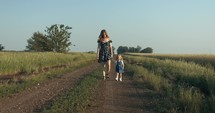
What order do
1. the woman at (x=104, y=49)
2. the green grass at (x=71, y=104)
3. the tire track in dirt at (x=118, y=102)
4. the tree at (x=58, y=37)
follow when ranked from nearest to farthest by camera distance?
the green grass at (x=71, y=104) < the tire track in dirt at (x=118, y=102) < the woman at (x=104, y=49) < the tree at (x=58, y=37)

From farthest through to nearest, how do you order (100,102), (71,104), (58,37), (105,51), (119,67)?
1. (58,37)
2. (119,67)
3. (105,51)
4. (100,102)
5. (71,104)

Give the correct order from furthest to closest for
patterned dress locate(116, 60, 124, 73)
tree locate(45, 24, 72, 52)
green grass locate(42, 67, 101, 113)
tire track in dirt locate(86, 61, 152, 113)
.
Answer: tree locate(45, 24, 72, 52)
patterned dress locate(116, 60, 124, 73)
tire track in dirt locate(86, 61, 152, 113)
green grass locate(42, 67, 101, 113)

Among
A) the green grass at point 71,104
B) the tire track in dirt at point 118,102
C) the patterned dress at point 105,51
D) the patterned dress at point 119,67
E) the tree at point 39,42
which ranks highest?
the tree at point 39,42

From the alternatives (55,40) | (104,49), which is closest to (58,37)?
(55,40)

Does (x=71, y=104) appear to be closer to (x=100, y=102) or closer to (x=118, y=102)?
(x=100, y=102)

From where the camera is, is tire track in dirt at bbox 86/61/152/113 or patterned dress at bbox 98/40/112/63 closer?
tire track in dirt at bbox 86/61/152/113

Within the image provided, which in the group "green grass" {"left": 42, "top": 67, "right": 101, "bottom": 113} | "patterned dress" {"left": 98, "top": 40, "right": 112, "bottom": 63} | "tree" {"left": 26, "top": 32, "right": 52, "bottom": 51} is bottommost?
"green grass" {"left": 42, "top": 67, "right": 101, "bottom": 113}

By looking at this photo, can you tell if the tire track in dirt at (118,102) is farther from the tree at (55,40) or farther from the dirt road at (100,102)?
the tree at (55,40)

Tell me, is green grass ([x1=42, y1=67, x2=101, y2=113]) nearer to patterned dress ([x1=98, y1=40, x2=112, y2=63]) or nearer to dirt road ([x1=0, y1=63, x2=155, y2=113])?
dirt road ([x1=0, y1=63, x2=155, y2=113])

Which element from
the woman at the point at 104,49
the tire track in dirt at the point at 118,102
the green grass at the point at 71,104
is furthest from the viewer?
the woman at the point at 104,49

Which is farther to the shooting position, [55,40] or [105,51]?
[55,40]

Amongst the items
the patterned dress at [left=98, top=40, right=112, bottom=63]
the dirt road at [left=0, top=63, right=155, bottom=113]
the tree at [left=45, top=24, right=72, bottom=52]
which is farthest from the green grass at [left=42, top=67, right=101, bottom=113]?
the tree at [left=45, top=24, right=72, bottom=52]

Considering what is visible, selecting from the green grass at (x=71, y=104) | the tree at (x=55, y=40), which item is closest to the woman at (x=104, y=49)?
the green grass at (x=71, y=104)

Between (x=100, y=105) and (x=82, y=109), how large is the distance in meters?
0.94
